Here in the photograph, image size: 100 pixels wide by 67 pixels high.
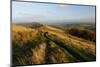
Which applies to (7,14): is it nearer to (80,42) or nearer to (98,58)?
(80,42)

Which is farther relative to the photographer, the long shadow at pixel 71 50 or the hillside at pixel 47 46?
the long shadow at pixel 71 50

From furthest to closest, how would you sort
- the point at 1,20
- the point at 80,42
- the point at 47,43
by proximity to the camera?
the point at 80,42
the point at 47,43
the point at 1,20

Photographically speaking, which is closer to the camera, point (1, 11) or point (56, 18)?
point (1, 11)

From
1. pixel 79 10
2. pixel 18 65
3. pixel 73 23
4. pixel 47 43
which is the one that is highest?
pixel 79 10

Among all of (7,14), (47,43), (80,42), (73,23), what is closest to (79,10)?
(73,23)

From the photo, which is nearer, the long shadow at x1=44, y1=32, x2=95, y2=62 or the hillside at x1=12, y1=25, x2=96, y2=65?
the hillside at x1=12, y1=25, x2=96, y2=65

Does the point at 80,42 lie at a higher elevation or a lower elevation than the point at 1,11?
lower

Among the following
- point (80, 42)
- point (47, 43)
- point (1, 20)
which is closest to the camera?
point (1, 20)

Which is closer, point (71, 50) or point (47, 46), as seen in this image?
point (47, 46)
